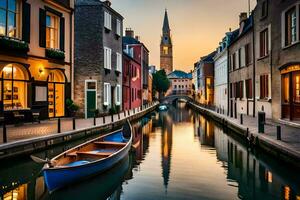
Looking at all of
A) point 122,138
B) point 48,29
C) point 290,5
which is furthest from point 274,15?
point 48,29

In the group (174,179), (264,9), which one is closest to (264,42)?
(264,9)

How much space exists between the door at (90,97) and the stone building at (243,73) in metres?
13.1

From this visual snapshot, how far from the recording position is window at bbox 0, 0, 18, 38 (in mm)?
17861

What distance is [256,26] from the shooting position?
25516 mm

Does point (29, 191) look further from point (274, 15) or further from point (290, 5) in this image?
point (274, 15)

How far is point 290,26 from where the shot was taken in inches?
734

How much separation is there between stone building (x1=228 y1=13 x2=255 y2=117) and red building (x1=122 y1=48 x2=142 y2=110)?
13.3 metres

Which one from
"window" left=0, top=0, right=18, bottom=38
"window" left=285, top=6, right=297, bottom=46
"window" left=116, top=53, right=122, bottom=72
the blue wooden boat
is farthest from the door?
"window" left=285, top=6, right=297, bottom=46

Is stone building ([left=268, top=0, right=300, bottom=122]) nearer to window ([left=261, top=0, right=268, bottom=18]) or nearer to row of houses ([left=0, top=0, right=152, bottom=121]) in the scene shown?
window ([left=261, top=0, right=268, bottom=18])

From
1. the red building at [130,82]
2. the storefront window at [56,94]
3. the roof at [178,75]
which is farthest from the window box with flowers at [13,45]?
the roof at [178,75]

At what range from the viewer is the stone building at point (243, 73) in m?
27.7

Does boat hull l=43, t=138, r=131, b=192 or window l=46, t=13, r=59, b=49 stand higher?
window l=46, t=13, r=59, b=49

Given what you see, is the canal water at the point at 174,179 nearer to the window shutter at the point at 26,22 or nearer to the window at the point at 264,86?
the window shutter at the point at 26,22

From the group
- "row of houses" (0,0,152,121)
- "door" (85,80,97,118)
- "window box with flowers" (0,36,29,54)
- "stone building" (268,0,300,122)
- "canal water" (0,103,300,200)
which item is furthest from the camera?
"door" (85,80,97,118)
